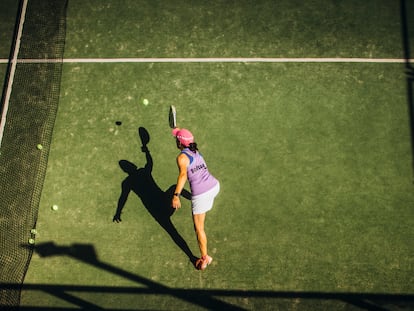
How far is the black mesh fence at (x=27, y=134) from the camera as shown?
21.7 ft

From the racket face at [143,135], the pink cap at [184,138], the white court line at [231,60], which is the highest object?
the white court line at [231,60]

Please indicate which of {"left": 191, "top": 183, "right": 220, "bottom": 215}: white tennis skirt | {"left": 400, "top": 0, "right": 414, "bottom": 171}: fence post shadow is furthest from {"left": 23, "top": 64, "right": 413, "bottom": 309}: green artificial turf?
{"left": 191, "top": 183, "right": 220, "bottom": 215}: white tennis skirt

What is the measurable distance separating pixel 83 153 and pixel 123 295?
2944mm

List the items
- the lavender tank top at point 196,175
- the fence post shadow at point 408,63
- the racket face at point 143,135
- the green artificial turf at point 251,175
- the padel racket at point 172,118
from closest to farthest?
the lavender tank top at point 196,175
the green artificial turf at point 251,175
the padel racket at point 172,118
the racket face at point 143,135
the fence post shadow at point 408,63

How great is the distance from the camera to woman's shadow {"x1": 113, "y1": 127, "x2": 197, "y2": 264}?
681cm

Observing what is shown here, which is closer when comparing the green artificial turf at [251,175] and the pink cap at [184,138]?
the pink cap at [184,138]

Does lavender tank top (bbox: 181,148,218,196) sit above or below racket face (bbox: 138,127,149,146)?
above

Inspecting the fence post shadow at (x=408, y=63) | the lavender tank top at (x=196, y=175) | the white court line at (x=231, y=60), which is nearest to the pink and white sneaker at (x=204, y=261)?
the lavender tank top at (x=196, y=175)

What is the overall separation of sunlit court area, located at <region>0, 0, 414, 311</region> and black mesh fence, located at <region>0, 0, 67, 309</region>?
34 millimetres

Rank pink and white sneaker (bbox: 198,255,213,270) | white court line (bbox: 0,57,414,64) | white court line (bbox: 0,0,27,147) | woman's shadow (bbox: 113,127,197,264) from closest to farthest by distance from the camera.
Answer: pink and white sneaker (bbox: 198,255,213,270) → woman's shadow (bbox: 113,127,197,264) → white court line (bbox: 0,0,27,147) → white court line (bbox: 0,57,414,64)

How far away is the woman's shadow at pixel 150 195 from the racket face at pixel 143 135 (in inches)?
3.8

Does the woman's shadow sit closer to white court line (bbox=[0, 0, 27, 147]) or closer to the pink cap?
the pink cap

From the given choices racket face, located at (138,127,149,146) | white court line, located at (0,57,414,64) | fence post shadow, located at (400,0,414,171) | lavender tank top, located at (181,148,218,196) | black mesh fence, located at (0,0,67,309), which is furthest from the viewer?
white court line, located at (0,57,414,64)

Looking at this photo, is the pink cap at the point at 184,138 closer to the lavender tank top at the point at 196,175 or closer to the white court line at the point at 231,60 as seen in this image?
the lavender tank top at the point at 196,175
